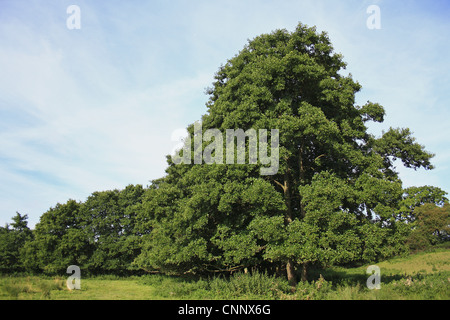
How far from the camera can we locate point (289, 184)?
19.5 meters

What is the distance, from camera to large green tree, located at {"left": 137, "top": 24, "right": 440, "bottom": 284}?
15.0 meters

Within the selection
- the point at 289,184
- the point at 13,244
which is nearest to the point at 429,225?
the point at 289,184

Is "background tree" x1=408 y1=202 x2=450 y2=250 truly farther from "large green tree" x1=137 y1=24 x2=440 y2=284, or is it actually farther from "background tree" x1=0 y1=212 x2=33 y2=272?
"background tree" x1=0 y1=212 x2=33 y2=272

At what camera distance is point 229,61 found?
2233 centimetres

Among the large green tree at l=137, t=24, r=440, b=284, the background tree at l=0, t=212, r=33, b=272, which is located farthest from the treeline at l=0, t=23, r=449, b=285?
the background tree at l=0, t=212, r=33, b=272

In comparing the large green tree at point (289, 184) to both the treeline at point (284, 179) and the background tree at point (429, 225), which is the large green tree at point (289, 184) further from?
the background tree at point (429, 225)

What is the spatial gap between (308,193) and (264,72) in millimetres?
8332

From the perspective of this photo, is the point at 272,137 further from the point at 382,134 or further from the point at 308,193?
the point at 382,134

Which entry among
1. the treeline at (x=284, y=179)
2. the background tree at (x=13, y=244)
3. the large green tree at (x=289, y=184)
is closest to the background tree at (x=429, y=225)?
the treeline at (x=284, y=179)
